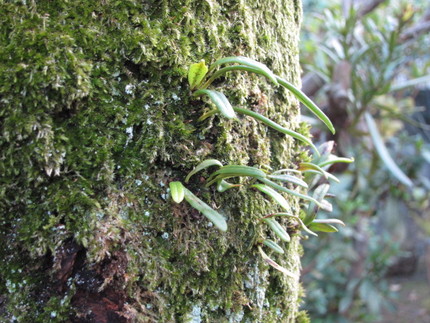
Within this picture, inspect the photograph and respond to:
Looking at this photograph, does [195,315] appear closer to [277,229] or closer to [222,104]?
[277,229]

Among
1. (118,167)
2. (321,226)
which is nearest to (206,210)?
(118,167)

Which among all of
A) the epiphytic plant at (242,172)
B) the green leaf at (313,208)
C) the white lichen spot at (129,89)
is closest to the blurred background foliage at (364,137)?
the green leaf at (313,208)

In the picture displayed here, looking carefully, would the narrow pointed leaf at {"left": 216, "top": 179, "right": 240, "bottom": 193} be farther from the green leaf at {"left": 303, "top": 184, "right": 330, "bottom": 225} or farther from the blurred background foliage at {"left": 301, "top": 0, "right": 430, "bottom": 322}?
the blurred background foliage at {"left": 301, "top": 0, "right": 430, "bottom": 322}

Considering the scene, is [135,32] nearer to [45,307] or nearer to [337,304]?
[45,307]

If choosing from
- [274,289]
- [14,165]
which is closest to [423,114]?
[274,289]

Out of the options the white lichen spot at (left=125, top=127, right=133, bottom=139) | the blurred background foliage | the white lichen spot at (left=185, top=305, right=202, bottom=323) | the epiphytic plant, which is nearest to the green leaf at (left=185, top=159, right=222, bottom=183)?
the epiphytic plant
